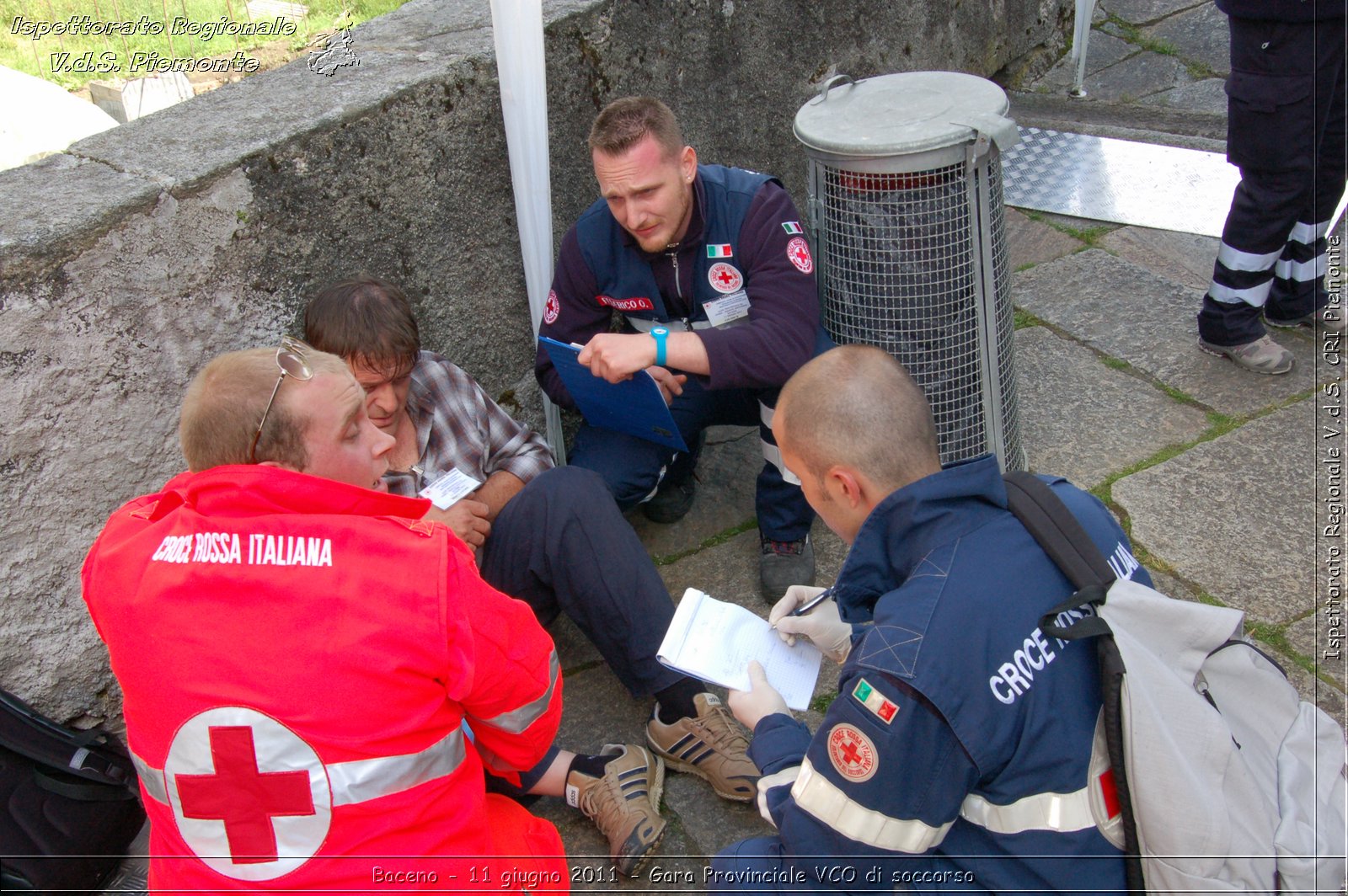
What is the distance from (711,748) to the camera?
254cm

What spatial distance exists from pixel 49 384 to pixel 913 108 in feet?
7.48

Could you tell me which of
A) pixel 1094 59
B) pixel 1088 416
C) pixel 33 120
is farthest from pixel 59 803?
pixel 1094 59

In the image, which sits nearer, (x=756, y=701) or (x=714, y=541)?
(x=756, y=701)

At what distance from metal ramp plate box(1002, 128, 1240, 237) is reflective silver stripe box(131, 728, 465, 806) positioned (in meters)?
3.93

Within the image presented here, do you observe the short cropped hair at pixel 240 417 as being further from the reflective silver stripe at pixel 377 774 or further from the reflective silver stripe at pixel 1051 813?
the reflective silver stripe at pixel 1051 813

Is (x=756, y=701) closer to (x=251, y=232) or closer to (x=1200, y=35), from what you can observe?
(x=251, y=232)

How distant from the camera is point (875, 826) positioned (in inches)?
63.9

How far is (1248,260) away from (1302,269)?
336 millimetres

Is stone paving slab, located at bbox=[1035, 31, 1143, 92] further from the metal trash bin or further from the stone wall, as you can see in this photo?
the metal trash bin

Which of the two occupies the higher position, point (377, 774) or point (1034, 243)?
point (377, 774)

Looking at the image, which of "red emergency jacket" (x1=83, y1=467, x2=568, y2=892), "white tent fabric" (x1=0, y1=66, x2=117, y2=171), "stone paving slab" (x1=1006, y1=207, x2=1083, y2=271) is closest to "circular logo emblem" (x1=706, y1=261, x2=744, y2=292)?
"red emergency jacket" (x1=83, y1=467, x2=568, y2=892)

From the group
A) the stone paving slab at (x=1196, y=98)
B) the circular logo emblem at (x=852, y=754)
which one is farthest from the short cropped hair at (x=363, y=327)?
the stone paving slab at (x=1196, y=98)

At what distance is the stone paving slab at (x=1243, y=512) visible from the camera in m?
2.94

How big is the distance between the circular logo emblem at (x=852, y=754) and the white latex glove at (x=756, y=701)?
15.7 inches
